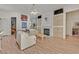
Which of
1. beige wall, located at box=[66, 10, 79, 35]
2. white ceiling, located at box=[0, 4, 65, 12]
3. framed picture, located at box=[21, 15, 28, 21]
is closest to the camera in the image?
white ceiling, located at box=[0, 4, 65, 12]

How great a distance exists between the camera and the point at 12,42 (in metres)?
4.41

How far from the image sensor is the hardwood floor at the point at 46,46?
14.2 feet

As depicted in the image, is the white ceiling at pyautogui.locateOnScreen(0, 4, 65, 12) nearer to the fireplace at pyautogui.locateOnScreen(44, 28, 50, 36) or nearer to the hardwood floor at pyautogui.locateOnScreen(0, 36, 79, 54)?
the fireplace at pyautogui.locateOnScreen(44, 28, 50, 36)

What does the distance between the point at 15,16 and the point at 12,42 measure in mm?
756

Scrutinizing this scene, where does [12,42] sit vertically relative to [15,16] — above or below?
below

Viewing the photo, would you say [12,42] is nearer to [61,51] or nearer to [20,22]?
[20,22]

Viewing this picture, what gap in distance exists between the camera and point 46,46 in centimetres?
446

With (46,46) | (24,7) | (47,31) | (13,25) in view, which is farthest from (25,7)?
(46,46)

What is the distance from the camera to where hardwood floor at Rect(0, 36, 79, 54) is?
14.2 ft

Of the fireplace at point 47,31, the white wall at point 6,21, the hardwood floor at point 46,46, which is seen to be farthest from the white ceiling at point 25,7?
the hardwood floor at point 46,46

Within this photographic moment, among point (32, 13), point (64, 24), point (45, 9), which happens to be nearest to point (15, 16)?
point (32, 13)

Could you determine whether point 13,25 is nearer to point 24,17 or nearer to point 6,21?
point 6,21

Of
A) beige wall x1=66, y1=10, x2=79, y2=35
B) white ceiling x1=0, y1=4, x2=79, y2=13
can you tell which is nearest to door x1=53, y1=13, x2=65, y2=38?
beige wall x1=66, y1=10, x2=79, y2=35
